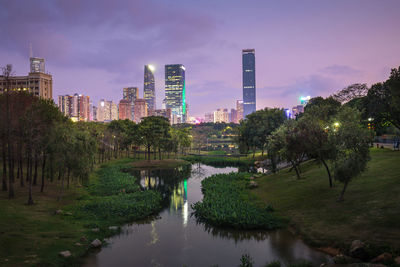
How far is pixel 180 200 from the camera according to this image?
1708 inches

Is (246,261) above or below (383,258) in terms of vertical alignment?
below

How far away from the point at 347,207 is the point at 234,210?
12443 mm

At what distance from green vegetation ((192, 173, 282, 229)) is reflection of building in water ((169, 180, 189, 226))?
5.57ft

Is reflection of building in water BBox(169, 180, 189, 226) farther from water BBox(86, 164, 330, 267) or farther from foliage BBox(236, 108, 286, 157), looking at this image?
foliage BBox(236, 108, 286, 157)

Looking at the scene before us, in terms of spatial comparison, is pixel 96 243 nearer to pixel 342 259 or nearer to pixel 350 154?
pixel 342 259

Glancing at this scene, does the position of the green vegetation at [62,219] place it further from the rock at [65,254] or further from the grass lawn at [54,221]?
the rock at [65,254]

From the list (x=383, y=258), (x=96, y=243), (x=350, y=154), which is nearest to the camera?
(x=383, y=258)

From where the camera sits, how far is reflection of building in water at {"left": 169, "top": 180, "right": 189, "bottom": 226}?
3641cm

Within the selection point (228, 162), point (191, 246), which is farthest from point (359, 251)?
point (228, 162)

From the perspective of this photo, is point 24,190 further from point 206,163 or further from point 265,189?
point 206,163

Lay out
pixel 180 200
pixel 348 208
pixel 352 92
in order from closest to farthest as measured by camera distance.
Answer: pixel 348 208, pixel 180 200, pixel 352 92

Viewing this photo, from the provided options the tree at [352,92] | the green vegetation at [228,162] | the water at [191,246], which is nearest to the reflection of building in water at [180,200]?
the water at [191,246]

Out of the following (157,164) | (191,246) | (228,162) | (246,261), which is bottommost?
(191,246)

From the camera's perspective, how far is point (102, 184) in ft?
164
